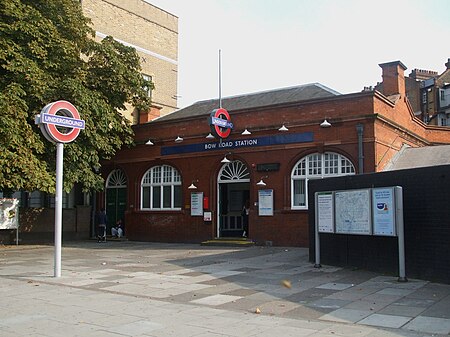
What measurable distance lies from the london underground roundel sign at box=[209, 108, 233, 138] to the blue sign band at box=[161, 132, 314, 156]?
0.62 m

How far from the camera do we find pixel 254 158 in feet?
72.7

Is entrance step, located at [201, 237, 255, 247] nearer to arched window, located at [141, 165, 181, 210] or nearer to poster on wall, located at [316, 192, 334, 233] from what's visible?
arched window, located at [141, 165, 181, 210]

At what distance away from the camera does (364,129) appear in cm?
1958

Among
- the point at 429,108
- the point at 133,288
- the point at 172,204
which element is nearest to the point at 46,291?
the point at 133,288

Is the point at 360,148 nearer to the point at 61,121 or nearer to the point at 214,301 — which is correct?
the point at 61,121

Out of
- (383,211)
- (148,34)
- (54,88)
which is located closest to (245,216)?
(54,88)

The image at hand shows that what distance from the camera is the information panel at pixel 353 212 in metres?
12.3

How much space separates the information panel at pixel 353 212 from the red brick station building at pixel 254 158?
657 cm

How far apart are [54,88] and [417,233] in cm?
1608

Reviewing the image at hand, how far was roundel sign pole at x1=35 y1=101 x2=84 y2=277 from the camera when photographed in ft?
41.3

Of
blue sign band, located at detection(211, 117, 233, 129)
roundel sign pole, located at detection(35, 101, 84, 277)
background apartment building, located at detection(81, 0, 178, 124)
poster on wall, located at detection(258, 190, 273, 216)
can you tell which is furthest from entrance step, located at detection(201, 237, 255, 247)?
background apartment building, located at detection(81, 0, 178, 124)

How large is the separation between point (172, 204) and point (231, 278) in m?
13.0

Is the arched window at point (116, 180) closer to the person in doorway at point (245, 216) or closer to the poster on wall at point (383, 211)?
the person in doorway at point (245, 216)

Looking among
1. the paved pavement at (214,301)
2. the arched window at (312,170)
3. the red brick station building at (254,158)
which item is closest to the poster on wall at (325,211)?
the paved pavement at (214,301)
